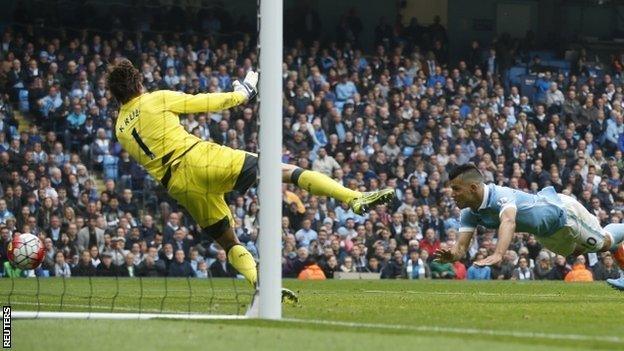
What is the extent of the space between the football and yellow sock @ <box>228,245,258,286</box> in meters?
5.40

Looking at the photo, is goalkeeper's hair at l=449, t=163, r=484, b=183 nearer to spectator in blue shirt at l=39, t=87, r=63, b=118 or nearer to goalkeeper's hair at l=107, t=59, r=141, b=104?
goalkeeper's hair at l=107, t=59, r=141, b=104

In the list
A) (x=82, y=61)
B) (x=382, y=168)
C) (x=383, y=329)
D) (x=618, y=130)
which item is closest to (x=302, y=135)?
(x=382, y=168)

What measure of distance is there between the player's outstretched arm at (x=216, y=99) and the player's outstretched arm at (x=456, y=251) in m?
2.22

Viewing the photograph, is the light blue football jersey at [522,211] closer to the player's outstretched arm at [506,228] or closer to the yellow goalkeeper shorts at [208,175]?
the player's outstretched arm at [506,228]

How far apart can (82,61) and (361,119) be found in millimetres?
6420

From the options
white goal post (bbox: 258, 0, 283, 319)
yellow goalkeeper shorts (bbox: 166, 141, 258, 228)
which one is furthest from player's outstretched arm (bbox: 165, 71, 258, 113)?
white goal post (bbox: 258, 0, 283, 319)

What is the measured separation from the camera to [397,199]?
1155 inches

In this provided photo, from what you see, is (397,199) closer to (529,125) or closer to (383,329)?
(529,125)

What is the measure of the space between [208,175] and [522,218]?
3152 mm

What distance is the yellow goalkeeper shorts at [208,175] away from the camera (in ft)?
42.9

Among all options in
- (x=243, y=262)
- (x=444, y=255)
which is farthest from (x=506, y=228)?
(x=243, y=262)

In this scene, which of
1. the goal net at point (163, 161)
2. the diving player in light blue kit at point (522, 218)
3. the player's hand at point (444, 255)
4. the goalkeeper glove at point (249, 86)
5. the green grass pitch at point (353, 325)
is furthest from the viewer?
the diving player in light blue kit at point (522, 218)

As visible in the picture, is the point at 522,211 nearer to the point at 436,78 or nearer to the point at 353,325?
the point at 353,325

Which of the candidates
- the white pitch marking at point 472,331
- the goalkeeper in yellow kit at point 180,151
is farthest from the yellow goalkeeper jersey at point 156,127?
the white pitch marking at point 472,331
